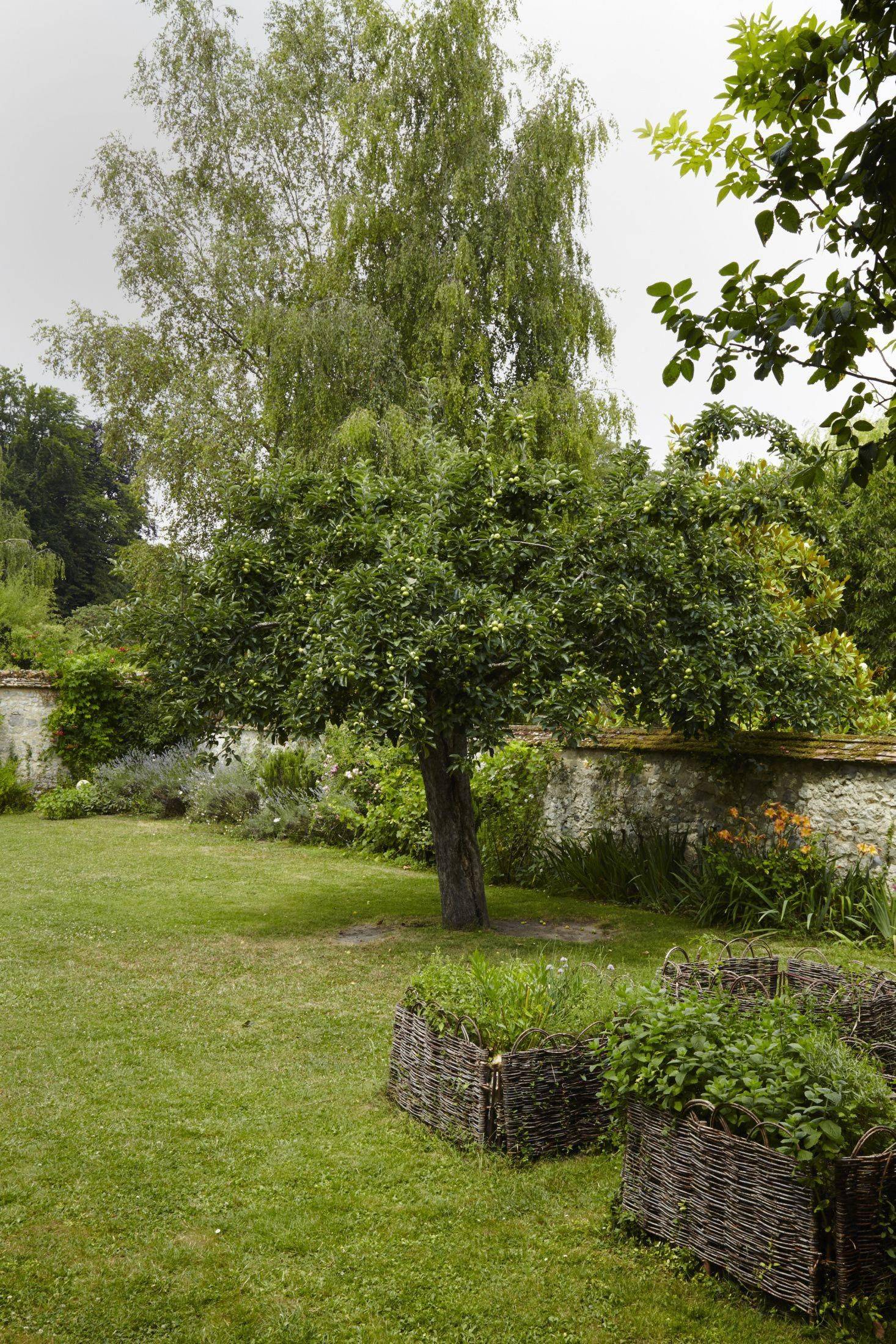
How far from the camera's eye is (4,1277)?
324cm

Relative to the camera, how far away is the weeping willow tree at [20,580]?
21.4 m

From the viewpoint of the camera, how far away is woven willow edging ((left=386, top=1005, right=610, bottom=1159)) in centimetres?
406

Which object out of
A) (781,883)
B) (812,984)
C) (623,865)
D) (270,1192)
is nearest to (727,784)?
(781,883)

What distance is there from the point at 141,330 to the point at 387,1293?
20946 mm

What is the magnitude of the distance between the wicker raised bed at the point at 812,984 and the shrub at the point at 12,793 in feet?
45.3

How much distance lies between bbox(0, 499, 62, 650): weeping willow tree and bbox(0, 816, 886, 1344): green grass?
592 inches

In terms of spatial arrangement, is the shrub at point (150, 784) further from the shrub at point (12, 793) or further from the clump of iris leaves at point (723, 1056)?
the clump of iris leaves at point (723, 1056)

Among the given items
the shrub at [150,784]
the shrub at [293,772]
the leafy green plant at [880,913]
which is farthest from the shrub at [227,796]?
the leafy green plant at [880,913]

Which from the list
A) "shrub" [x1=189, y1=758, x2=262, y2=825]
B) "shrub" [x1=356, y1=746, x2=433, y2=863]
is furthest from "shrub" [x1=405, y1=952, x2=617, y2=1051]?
"shrub" [x1=189, y1=758, x2=262, y2=825]

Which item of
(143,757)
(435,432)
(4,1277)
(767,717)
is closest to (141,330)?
(143,757)

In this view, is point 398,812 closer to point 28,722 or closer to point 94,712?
point 94,712

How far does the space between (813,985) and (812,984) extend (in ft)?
0.07

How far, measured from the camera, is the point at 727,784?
8859mm

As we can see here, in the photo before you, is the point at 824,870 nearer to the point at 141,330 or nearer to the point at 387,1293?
the point at 387,1293
